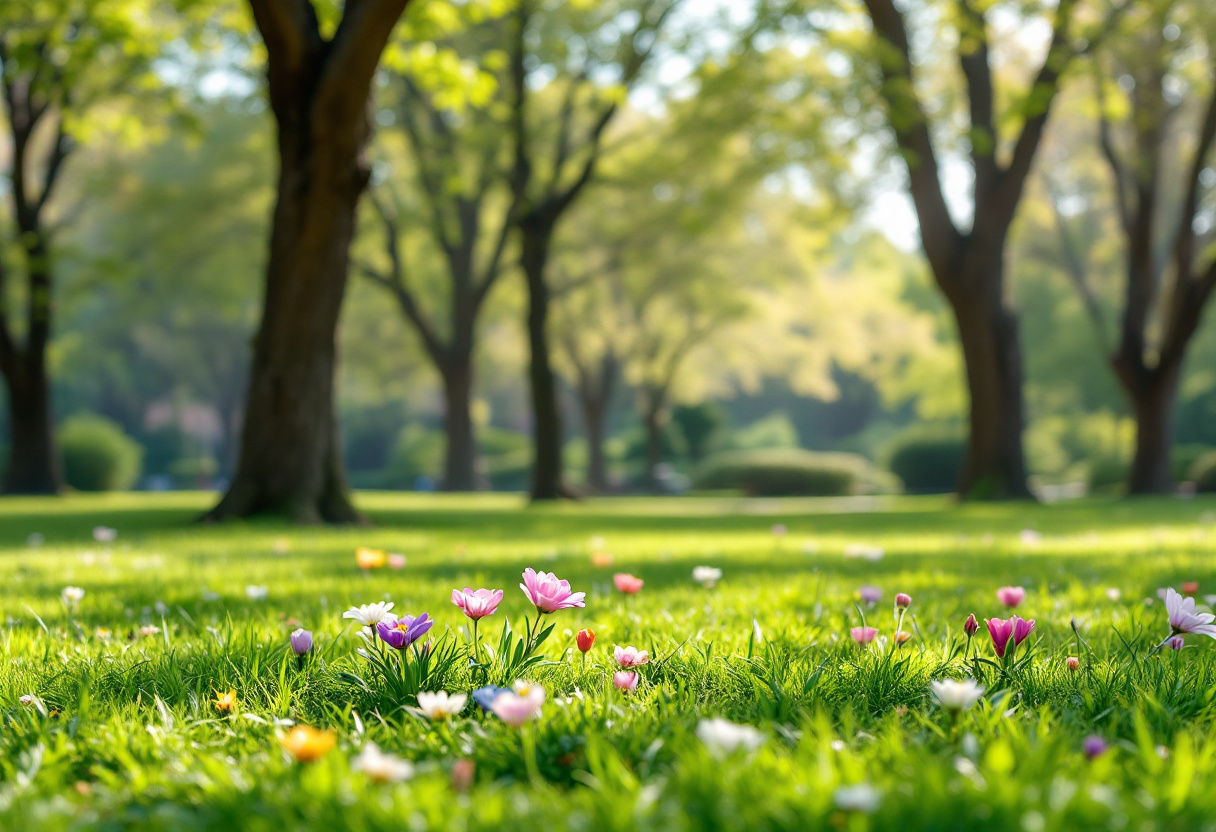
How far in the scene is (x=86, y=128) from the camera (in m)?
13.7

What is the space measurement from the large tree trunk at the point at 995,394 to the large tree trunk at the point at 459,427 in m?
13.1

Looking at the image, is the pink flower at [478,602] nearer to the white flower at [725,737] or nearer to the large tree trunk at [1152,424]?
the white flower at [725,737]

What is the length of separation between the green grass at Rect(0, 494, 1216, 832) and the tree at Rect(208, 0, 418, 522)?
4.94 metres

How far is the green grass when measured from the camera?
4.33 feet

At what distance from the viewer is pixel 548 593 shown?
203cm

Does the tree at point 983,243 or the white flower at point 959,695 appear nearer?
the white flower at point 959,695

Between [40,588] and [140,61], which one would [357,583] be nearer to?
[40,588]

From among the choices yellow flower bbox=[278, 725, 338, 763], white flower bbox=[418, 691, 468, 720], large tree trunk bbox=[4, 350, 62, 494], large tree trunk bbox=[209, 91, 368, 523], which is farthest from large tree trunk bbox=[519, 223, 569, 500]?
yellow flower bbox=[278, 725, 338, 763]

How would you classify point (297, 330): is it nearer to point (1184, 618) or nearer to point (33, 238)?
point (1184, 618)

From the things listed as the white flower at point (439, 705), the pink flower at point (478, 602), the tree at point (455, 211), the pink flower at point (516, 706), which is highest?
the tree at point (455, 211)

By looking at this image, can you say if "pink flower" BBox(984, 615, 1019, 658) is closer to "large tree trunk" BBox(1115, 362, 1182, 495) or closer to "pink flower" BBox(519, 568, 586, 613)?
"pink flower" BBox(519, 568, 586, 613)

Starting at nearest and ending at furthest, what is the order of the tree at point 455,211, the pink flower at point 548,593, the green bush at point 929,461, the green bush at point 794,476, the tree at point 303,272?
the pink flower at point 548,593, the tree at point 303,272, the tree at point 455,211, the green bush at point 794,476, the green bush at point 929,461

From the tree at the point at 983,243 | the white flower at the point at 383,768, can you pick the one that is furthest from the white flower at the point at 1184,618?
the tree at the point at 983,243

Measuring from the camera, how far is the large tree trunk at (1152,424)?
1797cm
